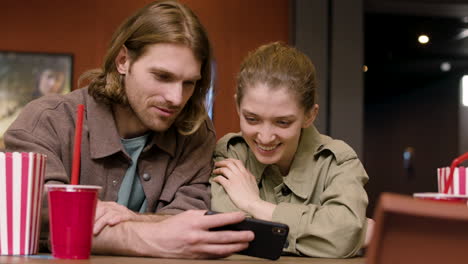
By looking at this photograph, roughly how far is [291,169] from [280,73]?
0.88ft

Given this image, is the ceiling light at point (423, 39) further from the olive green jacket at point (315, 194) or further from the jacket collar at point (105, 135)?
Answer: the jacket collar at point (105, 135)

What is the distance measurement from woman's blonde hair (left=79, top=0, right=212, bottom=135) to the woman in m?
0.15

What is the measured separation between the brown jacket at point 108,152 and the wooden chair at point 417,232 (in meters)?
1.11

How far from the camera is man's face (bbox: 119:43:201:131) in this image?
179cm

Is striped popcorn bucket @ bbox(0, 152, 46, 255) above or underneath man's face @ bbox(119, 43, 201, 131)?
underneath

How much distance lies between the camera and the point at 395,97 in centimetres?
948

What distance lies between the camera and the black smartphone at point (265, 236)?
1287mm

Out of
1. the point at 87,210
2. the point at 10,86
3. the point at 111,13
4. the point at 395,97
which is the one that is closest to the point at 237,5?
the point at 111,13

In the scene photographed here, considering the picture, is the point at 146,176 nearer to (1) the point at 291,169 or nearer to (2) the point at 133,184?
(2) the point at 133,184

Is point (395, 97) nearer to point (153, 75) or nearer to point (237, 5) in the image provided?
point (237, 5)

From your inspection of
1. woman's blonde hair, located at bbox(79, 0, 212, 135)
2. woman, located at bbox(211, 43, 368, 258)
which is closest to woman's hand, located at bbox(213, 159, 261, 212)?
woman, located at bbox(211, 43, 368, 258)

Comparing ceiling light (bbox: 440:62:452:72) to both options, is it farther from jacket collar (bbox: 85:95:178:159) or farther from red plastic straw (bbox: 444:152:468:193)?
red plastic straw (bbox: 444:152:468:193)

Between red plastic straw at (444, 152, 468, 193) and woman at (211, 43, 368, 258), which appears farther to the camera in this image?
woman at (211, 43, 368, 258)

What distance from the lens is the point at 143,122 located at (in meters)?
1.90
